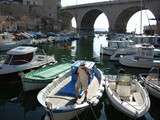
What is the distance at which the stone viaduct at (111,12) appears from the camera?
77.2 metres

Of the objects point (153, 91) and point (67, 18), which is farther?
point (67, 18)

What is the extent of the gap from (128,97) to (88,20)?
105 metres

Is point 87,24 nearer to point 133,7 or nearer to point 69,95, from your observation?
point 133,7

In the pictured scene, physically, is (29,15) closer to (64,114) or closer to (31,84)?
(31,84)

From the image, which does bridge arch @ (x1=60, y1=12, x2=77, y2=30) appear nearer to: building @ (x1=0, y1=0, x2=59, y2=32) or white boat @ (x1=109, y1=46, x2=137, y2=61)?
building @ (x1=0, y1=0, x2=59, y2=32)

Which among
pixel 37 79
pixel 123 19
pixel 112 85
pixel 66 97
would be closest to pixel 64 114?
pixel 66 97

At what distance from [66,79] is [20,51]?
583cm

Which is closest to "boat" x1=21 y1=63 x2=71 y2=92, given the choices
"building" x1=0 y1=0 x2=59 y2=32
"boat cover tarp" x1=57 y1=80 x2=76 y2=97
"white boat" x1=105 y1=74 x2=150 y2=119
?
"boat cover tarp" x1=57 y1=80 x2=76 y2=97

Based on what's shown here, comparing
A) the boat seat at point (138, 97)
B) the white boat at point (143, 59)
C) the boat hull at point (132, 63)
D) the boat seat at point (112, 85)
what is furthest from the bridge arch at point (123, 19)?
the boat seat at point (138, 97)

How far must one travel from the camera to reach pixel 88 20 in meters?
118

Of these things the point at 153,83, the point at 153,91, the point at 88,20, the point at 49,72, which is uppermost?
the point at 88,20

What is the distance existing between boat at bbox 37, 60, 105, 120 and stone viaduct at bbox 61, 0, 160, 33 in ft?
168

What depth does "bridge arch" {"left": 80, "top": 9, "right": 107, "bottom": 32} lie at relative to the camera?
362ft

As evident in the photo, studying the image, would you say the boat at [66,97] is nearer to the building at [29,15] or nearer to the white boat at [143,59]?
the white boat at [143,59]
